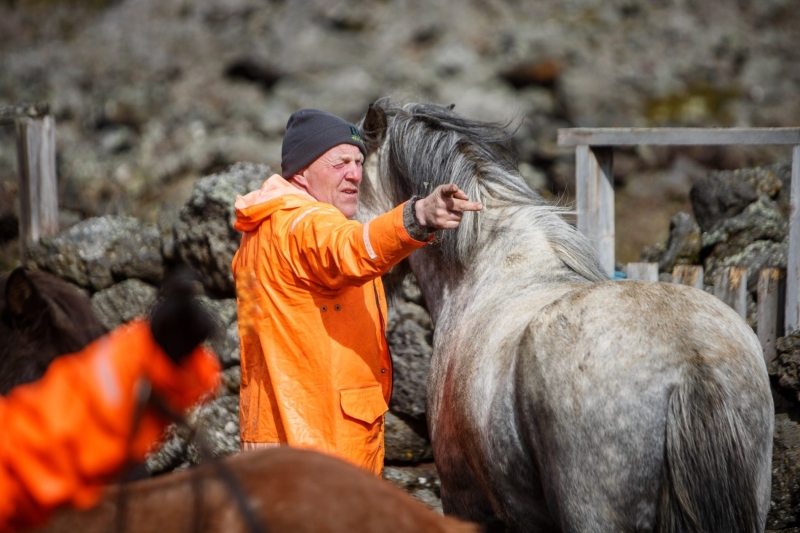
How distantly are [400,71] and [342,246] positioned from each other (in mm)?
12244

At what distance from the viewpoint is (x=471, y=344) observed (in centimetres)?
279

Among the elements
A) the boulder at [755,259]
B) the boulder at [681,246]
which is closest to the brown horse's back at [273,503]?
the boulder at [755,259]

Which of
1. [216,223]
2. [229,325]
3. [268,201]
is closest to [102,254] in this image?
[216,223]

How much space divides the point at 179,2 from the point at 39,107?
10145mm

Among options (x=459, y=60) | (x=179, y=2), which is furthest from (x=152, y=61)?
(x=459, y=60)

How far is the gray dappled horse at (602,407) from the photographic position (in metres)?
2.05

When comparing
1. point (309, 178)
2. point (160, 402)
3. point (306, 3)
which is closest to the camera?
point (160, 402)

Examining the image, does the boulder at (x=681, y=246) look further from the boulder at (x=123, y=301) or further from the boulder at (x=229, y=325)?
the boulder at (x=123, y=301)

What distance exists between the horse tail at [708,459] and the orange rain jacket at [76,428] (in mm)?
1357

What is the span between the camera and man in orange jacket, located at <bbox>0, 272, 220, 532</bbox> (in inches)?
51.2

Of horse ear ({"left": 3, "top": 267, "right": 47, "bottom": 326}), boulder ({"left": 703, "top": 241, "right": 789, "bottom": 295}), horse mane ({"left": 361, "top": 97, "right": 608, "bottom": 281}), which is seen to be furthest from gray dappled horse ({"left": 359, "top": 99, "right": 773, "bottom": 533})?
boulder ({"left": 703, "top": 241, "right": 789, "bottom": 295})

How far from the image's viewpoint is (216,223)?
204 inches

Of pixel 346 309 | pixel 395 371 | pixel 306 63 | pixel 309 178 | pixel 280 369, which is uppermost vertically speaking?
pixel 306 63

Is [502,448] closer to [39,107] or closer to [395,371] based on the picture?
[395,371]
